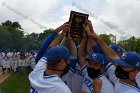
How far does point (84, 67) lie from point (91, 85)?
15.1 inches

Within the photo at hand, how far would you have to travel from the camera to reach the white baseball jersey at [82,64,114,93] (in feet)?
15.0

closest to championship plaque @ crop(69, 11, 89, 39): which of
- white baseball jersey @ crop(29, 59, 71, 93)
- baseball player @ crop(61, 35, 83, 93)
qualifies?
baseball player @ crop(61, 35, 83, 93)

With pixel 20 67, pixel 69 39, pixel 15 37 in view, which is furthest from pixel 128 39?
pixel 69 39

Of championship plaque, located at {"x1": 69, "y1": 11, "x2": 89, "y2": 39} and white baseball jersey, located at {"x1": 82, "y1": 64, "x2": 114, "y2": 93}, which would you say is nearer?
white baseball jersey, located at {"x1": 82, "y1": 64, "x2": 114, "y2": 93}

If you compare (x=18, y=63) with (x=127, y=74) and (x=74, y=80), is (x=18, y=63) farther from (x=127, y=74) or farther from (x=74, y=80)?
(x=127, y=74)

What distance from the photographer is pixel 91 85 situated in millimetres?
4895

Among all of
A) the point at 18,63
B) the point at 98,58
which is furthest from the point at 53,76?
the point at 18,63

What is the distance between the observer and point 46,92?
387 centimetres

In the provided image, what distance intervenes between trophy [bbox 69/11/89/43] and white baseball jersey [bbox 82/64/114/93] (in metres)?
0.52

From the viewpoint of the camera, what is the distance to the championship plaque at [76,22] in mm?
5160

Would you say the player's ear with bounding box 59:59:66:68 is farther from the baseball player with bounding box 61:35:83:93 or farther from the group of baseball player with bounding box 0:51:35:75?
the group of baseball player with bounding box 0:51:35:75

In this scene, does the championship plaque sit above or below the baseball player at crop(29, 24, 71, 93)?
above

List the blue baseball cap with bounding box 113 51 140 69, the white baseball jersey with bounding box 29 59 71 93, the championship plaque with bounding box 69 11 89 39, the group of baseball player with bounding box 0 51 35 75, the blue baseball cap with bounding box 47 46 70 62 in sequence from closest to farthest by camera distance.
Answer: the white baseball jersey with bounding box 29 59 71 93 → the blue baseball cap with bounding box 47 46 70 62 → the blue baseball cap with bounding box 113 51 140 69 → the championship plaque with bounding box 69 11 89 39 → the group of baseball player with bounding box 0 51 35 75

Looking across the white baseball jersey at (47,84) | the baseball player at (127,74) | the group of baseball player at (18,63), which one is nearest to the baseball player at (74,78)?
the baseball player at (127,74)
